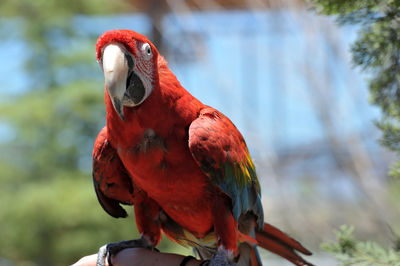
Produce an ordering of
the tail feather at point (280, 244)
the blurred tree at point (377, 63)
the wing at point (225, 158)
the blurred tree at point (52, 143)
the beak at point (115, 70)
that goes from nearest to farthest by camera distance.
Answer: the beak at point (115, 70) < the wing at point (225, 158) < the blurred tree at point (377, 63) < the tail feather at point (280, 244) < the blurred tree at point (52, 143)

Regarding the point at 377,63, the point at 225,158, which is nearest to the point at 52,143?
the point at 225,158

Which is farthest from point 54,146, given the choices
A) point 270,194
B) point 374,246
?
point 374,246

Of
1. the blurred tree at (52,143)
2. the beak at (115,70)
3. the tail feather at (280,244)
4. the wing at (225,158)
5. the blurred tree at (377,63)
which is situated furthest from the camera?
the blurred tree at (52,143)

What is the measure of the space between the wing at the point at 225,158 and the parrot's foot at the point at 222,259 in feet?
0.30

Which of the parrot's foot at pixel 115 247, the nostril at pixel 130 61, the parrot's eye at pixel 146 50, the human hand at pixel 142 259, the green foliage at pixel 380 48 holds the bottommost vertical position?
the human hand at pixel 142 259

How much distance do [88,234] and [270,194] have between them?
5.55ft

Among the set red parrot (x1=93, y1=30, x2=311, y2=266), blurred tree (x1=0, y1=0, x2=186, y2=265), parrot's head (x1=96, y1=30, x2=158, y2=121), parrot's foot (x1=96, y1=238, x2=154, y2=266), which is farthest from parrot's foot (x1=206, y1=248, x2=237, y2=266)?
blurred tree (x1=0, y1=0, x2=186, y2=265)

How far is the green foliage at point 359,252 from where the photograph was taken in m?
1.06

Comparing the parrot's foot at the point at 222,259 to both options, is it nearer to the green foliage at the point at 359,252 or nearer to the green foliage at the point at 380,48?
the green foliage at the point at 359,252

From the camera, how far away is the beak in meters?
0.84

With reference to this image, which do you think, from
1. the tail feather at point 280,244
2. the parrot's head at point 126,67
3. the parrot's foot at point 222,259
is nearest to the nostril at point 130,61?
the parrot's head at point 126,67

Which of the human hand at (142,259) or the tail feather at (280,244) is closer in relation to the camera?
the human hand at (142,259)

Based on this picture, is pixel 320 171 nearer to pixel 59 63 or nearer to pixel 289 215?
pixel 289 215

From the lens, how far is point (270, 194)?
2.99 meters
